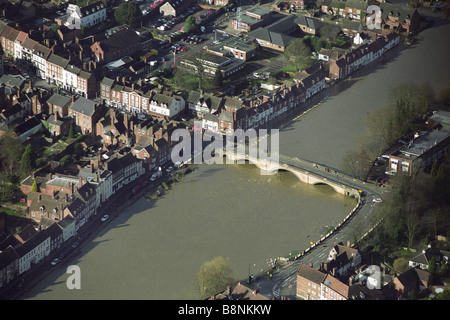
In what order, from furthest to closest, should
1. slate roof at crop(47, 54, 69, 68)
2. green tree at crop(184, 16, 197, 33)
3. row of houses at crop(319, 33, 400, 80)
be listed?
green tree at crop(184, 16, 197, 33), row of houses at crop(319, 33, 400, 80), slate roof at crop(47, 54, 69, 68)

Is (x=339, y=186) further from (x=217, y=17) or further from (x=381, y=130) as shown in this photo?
A: (x=217, y=17)

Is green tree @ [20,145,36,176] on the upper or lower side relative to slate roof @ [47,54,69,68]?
lower

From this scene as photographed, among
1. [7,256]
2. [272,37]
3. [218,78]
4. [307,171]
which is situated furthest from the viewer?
[272,37]

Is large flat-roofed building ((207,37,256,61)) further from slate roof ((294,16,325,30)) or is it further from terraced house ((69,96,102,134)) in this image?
terraced house ((69,96,102,134))

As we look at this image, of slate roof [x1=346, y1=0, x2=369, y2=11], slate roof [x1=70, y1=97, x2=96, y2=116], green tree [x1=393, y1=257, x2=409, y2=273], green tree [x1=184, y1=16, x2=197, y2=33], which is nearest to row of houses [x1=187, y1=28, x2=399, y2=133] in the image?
slate roof [x1=70, y1=97, x2=96, y2=116]

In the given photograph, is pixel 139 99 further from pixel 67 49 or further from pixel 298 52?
pixel 298 52

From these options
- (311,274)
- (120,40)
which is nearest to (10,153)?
(120,40)
